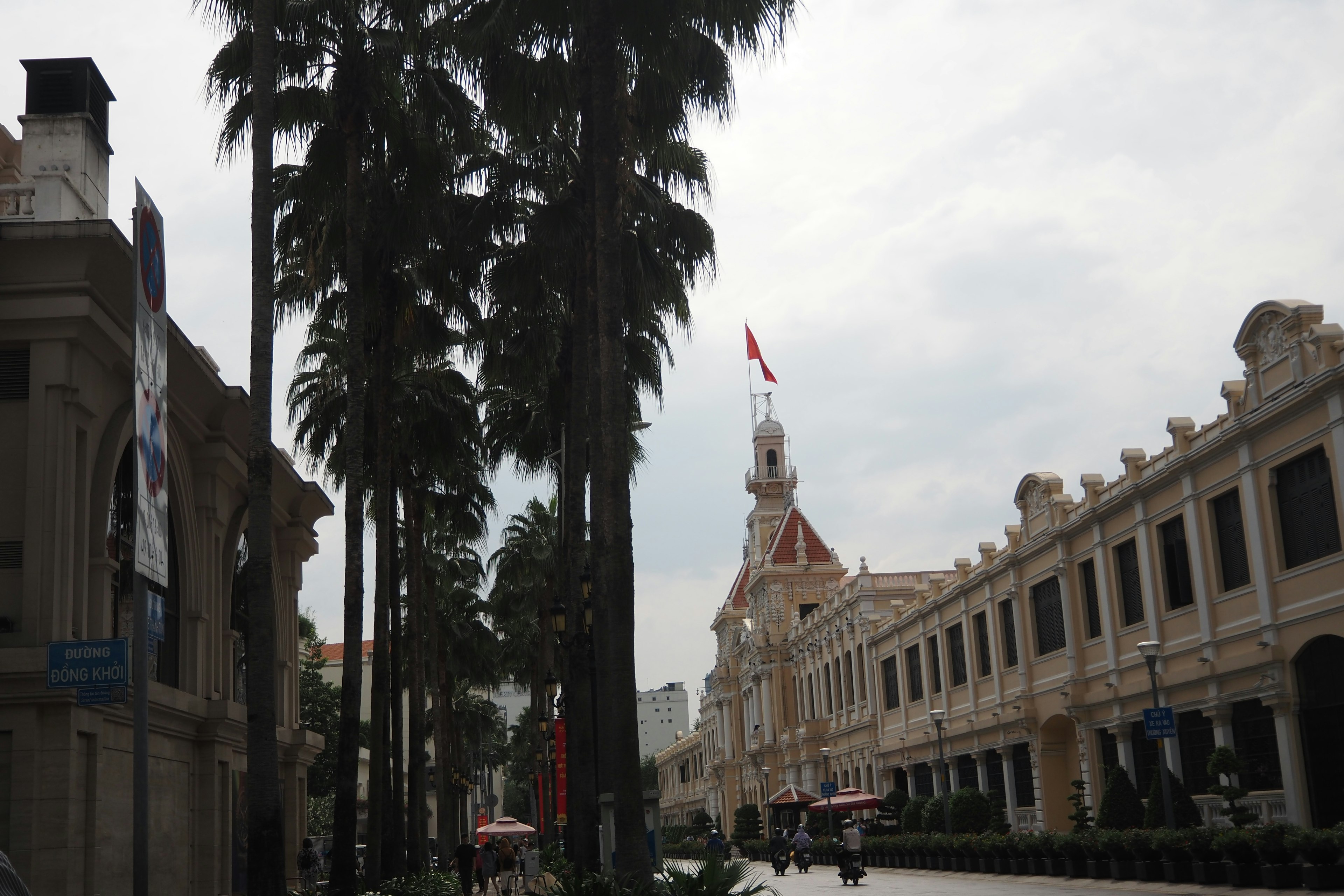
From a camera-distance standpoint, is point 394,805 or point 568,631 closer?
point 568,631

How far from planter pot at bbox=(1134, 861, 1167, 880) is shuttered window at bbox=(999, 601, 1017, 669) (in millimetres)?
14679

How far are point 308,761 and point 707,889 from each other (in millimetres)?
24887

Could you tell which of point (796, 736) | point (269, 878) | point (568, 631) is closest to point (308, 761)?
point (568, 631)

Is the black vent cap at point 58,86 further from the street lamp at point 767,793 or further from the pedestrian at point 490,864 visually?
the street lamp at point 767,793

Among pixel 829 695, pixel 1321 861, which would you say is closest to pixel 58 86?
pixel 1321 861

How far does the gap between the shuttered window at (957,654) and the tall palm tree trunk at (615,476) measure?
2974 cm

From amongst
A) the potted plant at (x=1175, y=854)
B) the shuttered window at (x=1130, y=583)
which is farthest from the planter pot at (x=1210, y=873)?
the shuttered window at (x=1130, y=583)

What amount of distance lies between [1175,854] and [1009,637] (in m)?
16.6

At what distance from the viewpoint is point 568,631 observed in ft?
87.8

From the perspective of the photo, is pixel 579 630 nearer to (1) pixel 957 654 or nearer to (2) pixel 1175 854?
(2) pixel 1175 854

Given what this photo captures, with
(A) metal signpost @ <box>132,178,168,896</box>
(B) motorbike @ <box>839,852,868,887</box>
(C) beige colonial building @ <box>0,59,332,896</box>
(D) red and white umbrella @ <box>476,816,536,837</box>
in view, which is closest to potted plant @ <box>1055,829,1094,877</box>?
(B) motorbike @ <box>839,852,868,887</box>

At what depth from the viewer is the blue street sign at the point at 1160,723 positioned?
77.9 ft

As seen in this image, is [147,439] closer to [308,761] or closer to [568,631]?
[568,631]

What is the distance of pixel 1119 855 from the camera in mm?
26531
